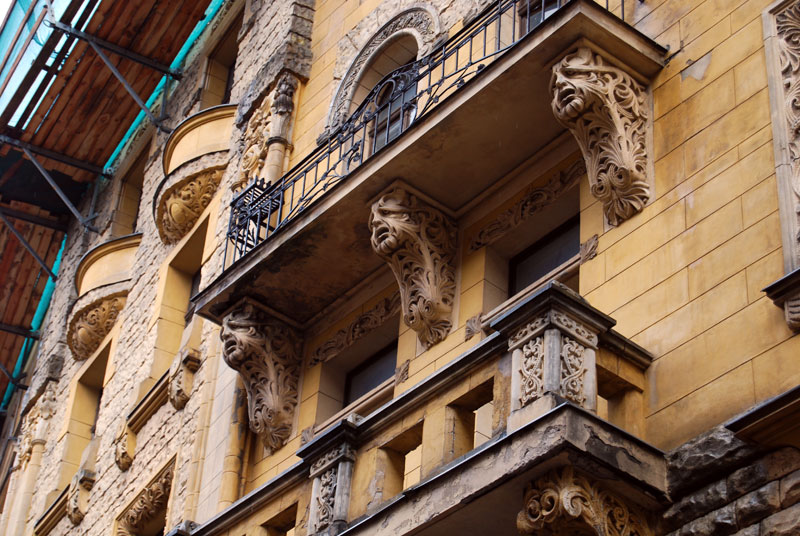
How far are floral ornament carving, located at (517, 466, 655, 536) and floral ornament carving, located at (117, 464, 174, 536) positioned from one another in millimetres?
9121

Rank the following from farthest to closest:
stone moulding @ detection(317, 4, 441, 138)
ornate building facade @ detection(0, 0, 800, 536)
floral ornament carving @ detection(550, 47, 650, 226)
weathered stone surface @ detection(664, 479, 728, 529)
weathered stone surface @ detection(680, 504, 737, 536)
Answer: stone moulding @ detection(317, 4, 441, 138)
floral ornament carving @ detection(550, 47, 650, 226)
ornate building facade @ detection(0, 0, 800, 536)
weathered stone surface @ detection(664, 479, 728, 529)
weathered stone surface @ detection(680, 504, 737, 536)

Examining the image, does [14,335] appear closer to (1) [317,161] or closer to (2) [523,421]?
(1) [317,161]

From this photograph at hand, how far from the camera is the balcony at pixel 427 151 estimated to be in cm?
1207

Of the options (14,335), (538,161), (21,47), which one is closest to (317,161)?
(538,161)

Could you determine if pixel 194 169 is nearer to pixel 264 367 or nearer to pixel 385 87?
pixel 385 87

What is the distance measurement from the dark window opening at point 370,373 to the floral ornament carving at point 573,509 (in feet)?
17.2

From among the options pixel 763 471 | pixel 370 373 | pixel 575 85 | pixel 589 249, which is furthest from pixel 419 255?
pixel 763 471

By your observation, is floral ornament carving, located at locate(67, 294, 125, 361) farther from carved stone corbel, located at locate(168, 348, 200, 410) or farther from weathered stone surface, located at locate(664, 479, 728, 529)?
weathered stone surface, located at locate(664, 479, 728, 529)

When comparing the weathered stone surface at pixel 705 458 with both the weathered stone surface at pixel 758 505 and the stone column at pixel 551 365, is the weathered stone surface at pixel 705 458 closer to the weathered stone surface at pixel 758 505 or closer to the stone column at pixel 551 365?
the weathered stone surface at pixel 758 505

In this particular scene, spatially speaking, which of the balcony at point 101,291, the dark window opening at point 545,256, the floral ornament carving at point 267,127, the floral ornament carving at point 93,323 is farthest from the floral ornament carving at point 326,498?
the floral ornament carving at point 93,323

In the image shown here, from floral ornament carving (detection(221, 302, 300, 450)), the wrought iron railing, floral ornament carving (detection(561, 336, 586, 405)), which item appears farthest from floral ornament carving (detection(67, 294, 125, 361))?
floral ornament carving (detection(561, 336, 586, 405))

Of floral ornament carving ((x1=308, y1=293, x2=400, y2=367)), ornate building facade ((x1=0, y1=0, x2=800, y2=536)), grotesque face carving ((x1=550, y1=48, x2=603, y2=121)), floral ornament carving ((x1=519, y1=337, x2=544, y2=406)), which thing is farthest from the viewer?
floral ornament carving ((x1=308, y1=293, x2=400, y2=367))

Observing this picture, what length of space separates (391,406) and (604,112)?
2.89m

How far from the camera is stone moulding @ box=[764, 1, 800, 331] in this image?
31.1 ft
